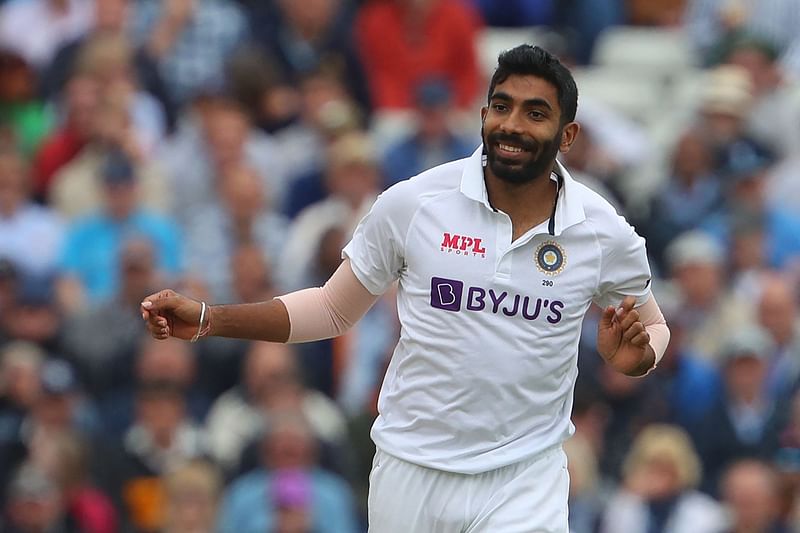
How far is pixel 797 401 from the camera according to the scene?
10078mm

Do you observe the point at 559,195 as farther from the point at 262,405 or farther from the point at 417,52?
the point at 417,52

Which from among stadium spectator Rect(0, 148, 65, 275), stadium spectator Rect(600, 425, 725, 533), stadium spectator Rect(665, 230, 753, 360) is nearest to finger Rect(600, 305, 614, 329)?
stadium spectator Rect(600, 425, 725, 533)

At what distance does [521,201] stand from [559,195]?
0.12 meters

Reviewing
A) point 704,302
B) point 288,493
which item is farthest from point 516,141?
point 704,302

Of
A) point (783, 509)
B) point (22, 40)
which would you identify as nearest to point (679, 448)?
point (783, 509)

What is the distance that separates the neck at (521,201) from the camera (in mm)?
5578

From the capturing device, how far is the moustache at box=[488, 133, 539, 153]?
545 cm

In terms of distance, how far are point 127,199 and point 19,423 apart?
1653mm

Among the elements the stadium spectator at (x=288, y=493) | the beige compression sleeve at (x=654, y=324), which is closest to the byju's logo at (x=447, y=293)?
the beige compression sleeve at (x=654, y=324)

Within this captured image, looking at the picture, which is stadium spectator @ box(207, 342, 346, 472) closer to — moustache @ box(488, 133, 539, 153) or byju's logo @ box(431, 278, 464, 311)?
byju's logo @ box(431, 278, 464, 311)

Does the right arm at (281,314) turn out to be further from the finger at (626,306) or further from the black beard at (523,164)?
the finger at (626,306)

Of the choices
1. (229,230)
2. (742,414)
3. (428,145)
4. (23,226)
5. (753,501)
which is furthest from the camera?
(428,145)

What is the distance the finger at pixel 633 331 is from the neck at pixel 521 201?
428mm

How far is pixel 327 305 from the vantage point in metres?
5.80
